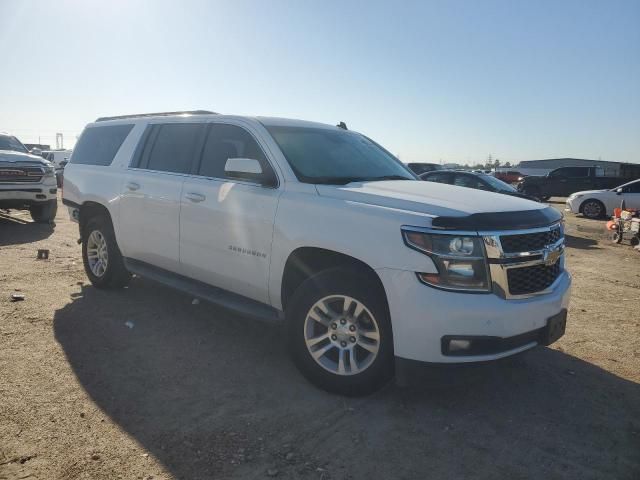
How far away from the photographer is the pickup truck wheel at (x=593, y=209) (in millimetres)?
17641

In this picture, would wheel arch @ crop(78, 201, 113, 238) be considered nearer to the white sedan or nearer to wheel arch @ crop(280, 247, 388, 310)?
wheel arch @ crop(280, 247, 388, 310)

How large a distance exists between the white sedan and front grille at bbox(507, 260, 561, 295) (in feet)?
52.3

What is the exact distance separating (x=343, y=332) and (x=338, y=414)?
1.73 feet

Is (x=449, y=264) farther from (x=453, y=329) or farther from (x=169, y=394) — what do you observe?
(x=169, y=394)

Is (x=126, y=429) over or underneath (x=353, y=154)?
underneath

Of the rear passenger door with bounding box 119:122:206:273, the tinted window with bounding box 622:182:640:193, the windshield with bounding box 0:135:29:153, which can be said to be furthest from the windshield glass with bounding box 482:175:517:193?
the windshield with bounding box 0:135:29:153

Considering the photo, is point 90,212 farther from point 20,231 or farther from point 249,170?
point 20,231

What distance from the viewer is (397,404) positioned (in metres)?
3.43

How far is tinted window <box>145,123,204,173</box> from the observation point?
4793 mm

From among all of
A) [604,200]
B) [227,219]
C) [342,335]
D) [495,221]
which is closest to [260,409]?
[342,335]

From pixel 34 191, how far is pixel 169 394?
8.83 m

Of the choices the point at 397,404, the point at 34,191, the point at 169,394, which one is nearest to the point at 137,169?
the point at 169,394

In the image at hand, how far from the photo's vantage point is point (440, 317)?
2980mm

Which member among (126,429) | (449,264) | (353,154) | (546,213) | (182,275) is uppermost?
(353,154)
